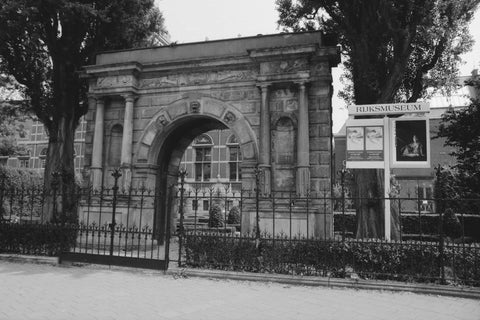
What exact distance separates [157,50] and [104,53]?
2106 mm

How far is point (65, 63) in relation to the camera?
1482 centimetres

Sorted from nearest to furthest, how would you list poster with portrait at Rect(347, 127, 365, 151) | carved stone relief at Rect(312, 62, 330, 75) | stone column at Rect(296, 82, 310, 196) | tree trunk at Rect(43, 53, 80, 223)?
poster with portrait at Rect(347, 127, 365, 151)
stone column at Rect(296, 82, 310, 196)
carved stone relief at Rect(312, 62, 330, 75)
tree trunk at Rect(43, 53, 80, 223)

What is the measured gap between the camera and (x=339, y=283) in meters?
7.53

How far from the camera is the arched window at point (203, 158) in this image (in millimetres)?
41188

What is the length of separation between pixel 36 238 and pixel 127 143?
419 centimetres

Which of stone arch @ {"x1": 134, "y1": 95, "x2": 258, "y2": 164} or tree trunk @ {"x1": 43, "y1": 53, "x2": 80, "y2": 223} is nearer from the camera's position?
stone arch @ {"x1": 134, "y1": 95, "x2": 258, "y2": 164}

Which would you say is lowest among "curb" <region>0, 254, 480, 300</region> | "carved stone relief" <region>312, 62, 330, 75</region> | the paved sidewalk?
the paved sidewalk

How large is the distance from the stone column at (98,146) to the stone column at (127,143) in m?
0.91

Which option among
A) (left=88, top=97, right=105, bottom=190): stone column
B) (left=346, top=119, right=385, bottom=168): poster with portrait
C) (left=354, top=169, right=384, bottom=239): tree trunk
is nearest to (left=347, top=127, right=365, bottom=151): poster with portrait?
(left=346, top=119, right=385, bottom=168): poster with portrait

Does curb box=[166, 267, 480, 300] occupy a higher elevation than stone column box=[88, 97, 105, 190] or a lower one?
lower

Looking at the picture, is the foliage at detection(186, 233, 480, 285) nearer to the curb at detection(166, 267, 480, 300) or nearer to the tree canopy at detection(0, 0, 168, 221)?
the curb at detection(166, 267, 480, 300)

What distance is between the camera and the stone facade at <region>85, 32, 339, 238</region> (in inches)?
450

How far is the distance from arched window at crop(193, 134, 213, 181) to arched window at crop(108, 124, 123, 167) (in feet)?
89.4

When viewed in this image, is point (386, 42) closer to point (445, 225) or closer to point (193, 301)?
point (193, 301)
